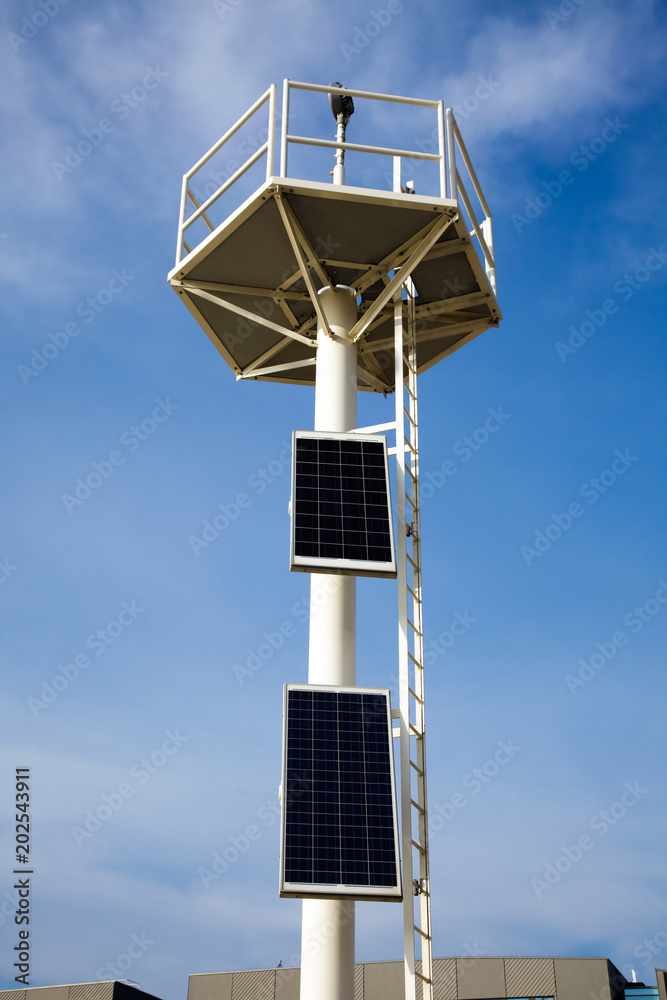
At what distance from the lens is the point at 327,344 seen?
16.1 metres

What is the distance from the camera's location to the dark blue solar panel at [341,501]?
13570mm

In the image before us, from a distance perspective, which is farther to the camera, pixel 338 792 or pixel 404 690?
pixel 404 690

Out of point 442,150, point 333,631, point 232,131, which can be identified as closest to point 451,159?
point 442,150

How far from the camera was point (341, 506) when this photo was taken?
45.9 feet

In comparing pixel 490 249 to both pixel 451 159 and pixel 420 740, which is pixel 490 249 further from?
pixel 420 740

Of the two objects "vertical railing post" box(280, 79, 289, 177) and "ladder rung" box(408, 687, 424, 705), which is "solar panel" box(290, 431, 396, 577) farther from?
"vertical railing post" box(280, 79, 289, 177)

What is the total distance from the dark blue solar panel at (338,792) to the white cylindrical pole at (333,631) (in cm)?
88

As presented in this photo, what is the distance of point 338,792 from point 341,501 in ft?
12.7

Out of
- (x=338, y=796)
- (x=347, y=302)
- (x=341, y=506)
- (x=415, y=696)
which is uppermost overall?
(x=347, y=302)

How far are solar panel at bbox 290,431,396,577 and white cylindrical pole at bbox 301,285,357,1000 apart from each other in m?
0.70

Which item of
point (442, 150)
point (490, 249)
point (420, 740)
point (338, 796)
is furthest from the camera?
point (490, 249)

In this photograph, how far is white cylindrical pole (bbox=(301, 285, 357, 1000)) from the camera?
41.7ft

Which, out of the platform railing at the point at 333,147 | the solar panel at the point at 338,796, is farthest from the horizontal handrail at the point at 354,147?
the solar panel at the point at 338,796

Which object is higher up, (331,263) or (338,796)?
(331,263)
